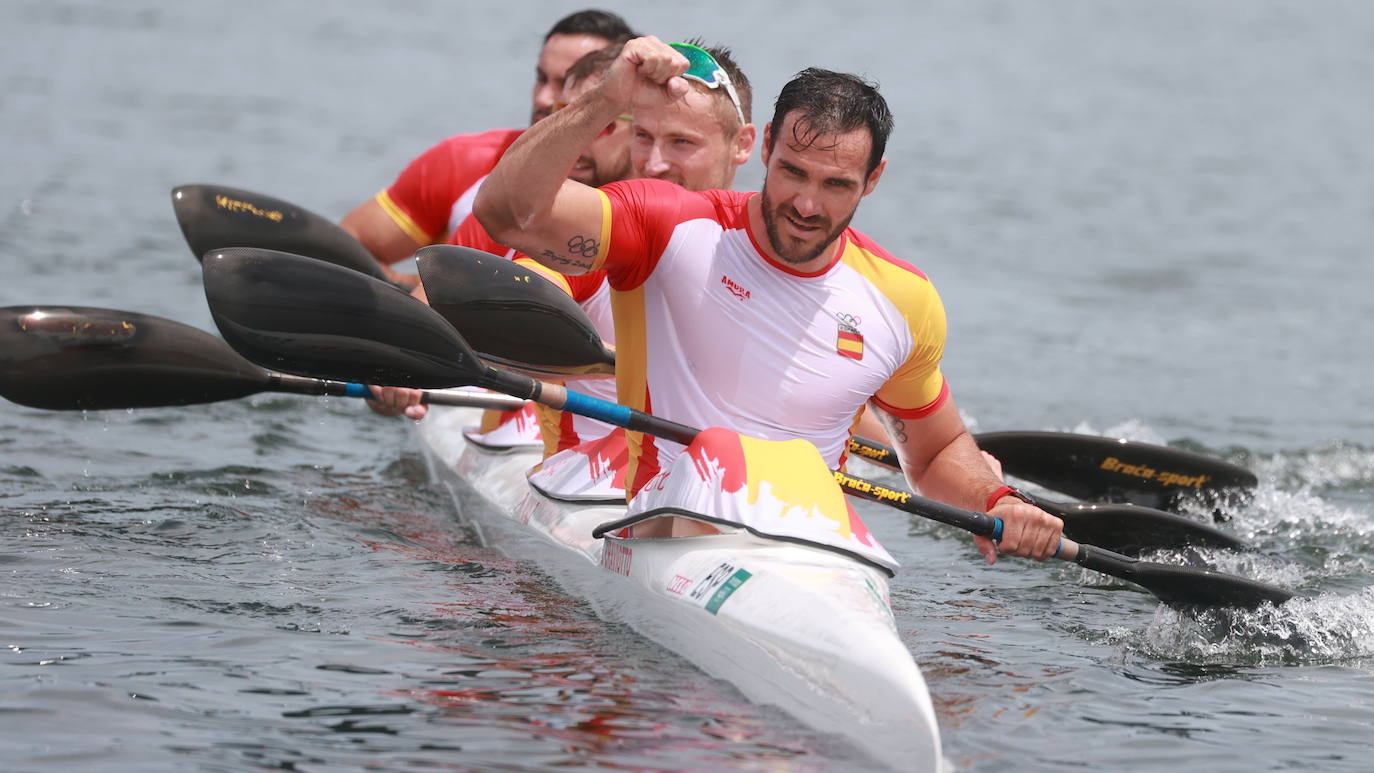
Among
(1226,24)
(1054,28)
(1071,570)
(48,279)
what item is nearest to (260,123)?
(48,279)

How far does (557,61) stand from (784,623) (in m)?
4.41

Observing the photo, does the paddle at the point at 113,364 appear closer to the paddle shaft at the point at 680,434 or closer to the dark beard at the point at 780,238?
the paddle shaft at the point at 680,434

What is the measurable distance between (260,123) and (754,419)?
1713 cm

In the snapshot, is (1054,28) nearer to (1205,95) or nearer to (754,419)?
(1205,95)

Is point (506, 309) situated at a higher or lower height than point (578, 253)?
lower

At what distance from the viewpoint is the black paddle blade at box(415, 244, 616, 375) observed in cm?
506

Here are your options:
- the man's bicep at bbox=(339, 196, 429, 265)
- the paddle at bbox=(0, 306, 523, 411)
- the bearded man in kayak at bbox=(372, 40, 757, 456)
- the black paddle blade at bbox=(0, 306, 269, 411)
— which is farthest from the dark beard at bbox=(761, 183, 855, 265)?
the man's bicep at bbox=(339, 196, 429, 265)

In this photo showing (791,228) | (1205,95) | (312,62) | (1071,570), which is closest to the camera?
(791,228)

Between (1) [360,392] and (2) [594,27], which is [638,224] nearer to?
(1) [360,392]

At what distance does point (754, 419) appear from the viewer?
5004mm

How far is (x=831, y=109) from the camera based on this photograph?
15.5 ft

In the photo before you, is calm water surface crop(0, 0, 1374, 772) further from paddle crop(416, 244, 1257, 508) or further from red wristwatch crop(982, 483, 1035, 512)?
paddle crop(416, 244, 1257, 508)

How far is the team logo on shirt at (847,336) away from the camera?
16.4 feet

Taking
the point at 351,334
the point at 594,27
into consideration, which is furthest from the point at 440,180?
the point at 351,334
